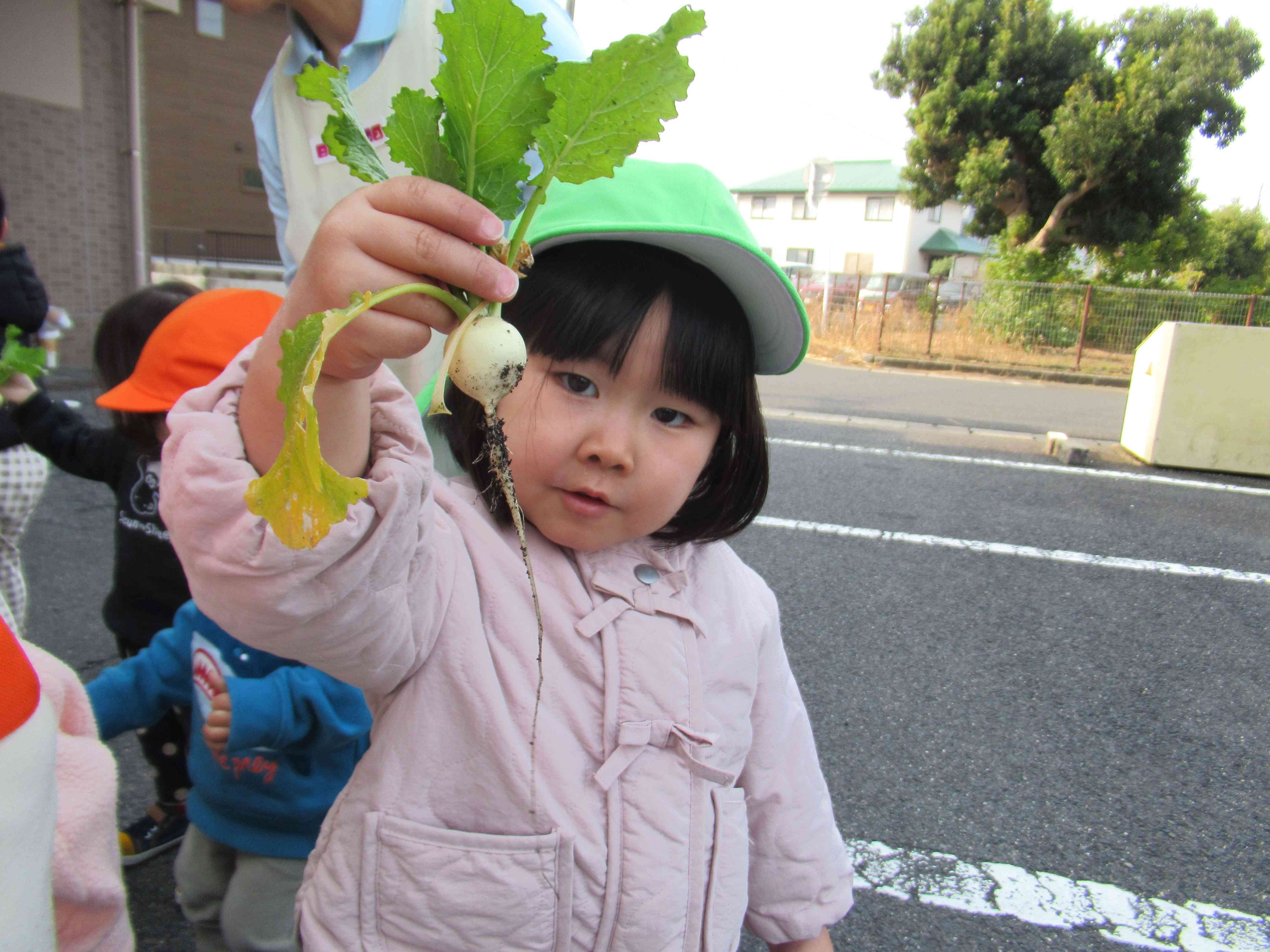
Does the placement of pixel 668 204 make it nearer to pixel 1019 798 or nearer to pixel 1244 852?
pixel 1019 798

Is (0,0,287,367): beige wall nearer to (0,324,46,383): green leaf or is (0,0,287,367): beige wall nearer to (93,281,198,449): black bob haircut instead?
(0,324,46,383): green leaf

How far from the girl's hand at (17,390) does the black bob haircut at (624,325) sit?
1.59 meters

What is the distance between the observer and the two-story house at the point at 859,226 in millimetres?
37031

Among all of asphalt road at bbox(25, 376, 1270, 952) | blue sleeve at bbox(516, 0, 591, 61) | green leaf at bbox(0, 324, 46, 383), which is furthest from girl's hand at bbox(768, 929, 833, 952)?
green leaf at bbox(0, 324, 46, 383)

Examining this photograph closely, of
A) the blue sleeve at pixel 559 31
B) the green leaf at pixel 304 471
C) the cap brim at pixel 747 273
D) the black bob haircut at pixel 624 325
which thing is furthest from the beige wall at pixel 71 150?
the green leaf at pixel 304 471

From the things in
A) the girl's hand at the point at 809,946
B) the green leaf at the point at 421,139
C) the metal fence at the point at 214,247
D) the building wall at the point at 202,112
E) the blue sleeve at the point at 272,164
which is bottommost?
the girl's hand at the point at 809,946

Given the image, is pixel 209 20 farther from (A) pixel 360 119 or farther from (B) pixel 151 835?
(A) pixel 360 119

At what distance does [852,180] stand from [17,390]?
40572 millimetres

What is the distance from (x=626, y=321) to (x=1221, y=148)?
1937cm

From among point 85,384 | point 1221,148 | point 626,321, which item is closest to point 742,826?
point 626,321

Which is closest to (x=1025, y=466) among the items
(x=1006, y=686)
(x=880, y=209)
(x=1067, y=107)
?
(x=1006, y=686)

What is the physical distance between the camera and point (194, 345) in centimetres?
159

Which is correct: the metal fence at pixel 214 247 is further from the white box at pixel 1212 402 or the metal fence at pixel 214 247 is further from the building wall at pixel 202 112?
the white box at pixel 1212 402

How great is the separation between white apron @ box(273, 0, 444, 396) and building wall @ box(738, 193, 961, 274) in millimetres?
36231
